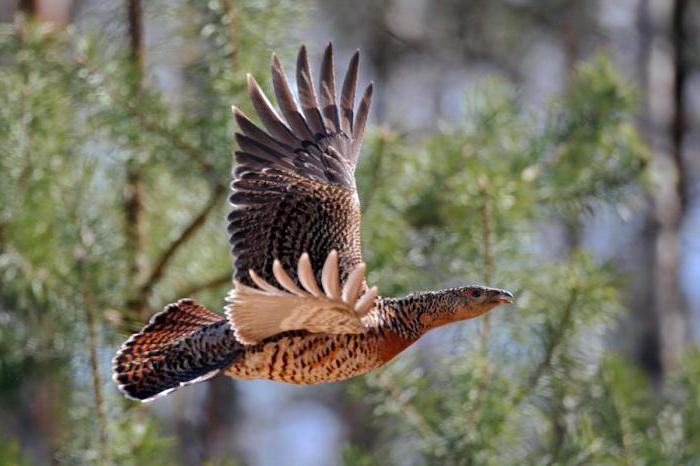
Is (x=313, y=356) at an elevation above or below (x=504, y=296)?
below

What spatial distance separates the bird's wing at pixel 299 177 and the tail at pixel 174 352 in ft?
0.73

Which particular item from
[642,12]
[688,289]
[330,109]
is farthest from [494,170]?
[688,289]

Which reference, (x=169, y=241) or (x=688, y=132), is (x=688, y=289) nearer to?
(x=688, y=132)

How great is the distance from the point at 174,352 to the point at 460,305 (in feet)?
3.15

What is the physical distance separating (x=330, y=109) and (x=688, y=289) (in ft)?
24.2

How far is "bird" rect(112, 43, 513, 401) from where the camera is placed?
3949 mm

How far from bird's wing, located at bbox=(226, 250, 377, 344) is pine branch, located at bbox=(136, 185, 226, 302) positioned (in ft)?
3.80

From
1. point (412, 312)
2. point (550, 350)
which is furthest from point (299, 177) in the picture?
point (550, 350)

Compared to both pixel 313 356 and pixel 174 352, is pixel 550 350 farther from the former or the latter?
pixel 174 352

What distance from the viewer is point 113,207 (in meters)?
5.44

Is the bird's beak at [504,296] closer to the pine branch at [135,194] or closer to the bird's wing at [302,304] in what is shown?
the bird's wing at [302,304]

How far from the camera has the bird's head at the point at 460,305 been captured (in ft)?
14.3

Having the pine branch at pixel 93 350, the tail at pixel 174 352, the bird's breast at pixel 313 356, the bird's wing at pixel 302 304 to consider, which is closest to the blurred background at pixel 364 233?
the pine branch at pixel 93 350

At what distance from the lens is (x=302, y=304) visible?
376 cm
